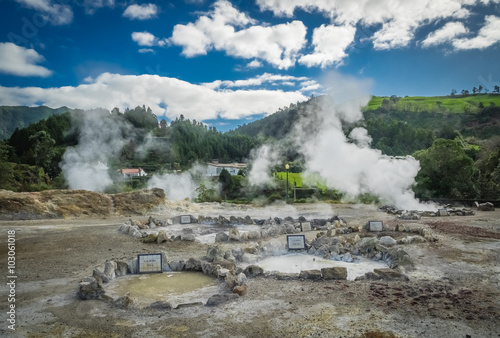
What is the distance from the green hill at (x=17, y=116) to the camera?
75925 millimetres

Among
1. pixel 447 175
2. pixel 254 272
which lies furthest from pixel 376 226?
pixel 447 175

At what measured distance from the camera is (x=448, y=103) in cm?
9644

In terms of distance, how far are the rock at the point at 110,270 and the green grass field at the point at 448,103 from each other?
316 feet

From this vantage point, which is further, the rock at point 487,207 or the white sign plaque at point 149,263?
the rock at point 487,207

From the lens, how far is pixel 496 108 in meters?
78.4

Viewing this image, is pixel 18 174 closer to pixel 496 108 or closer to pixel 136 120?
pixel 136 120

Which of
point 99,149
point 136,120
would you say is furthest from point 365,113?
point 99,149

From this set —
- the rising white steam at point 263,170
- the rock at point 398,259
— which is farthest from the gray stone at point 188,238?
the rising white steam at point 263,170

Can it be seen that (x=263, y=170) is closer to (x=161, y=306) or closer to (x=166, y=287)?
(x=166, y=287)

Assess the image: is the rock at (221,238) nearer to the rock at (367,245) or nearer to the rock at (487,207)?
the rock at (367,245)

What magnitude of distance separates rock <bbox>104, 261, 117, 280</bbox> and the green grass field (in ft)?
316

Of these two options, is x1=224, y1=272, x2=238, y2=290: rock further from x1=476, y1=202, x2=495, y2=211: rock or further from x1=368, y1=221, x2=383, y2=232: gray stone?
x1=476, y1=202, x2=495, y2=211: rock

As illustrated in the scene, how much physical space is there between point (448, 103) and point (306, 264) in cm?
10693

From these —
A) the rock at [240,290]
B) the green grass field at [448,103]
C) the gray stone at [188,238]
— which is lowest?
the gray stone at [188,238]
